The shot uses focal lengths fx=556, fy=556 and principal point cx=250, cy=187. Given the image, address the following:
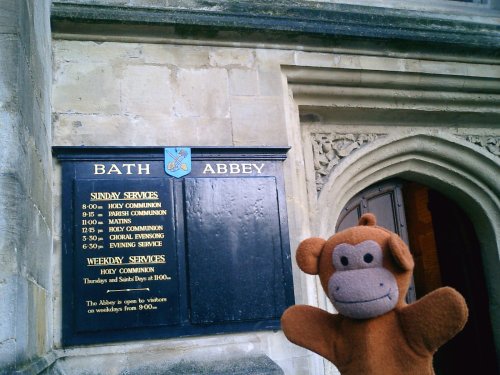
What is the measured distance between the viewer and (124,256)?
293 centimetres

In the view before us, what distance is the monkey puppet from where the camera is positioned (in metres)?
1.77

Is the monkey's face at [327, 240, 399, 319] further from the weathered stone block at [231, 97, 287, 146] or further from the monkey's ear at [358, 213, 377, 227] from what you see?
the weathered stone block at [231, 97, 287, 146]

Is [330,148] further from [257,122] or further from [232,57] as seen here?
[232,57]

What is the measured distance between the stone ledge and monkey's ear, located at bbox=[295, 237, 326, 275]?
6.03ft

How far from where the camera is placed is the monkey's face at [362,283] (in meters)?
1.78

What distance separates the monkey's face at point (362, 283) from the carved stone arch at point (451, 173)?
7.09ft

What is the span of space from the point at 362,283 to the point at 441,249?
3.08m

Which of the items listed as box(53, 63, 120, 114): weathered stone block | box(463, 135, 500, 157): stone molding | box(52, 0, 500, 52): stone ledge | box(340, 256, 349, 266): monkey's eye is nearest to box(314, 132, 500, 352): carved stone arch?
box(463, 135, 500, 157): stone molding

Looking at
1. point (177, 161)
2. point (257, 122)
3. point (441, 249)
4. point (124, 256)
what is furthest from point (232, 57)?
point (441, 249)

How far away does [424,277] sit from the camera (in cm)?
454

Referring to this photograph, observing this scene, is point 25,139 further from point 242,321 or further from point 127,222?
point 242,321

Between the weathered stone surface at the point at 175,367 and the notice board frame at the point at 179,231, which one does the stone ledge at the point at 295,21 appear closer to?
the notice board frame at the point at 179,231

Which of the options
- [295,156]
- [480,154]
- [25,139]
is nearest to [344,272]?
[25,139]

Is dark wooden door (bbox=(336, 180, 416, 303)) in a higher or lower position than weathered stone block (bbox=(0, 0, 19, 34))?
lower
